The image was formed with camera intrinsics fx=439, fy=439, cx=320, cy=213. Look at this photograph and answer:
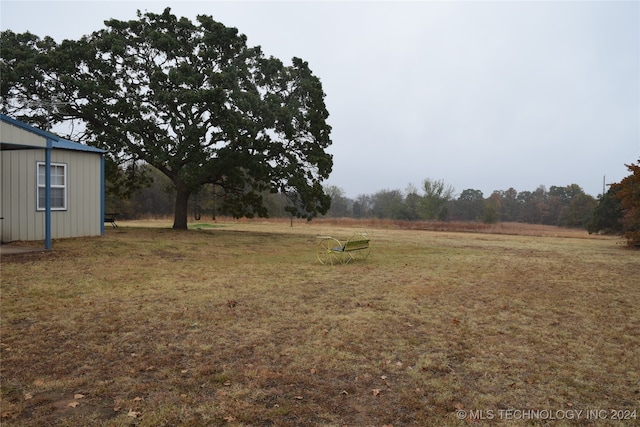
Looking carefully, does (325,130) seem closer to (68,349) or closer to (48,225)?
(48,225)

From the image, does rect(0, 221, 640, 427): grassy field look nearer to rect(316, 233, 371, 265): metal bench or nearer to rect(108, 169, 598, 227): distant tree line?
rect(316, 233, 371, 265): metal bench

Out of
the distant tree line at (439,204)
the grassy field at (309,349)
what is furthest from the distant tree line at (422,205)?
the grassy field at (309,349)

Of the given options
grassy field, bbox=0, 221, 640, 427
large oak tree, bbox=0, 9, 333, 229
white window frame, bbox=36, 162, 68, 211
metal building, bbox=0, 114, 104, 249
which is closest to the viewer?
grassy field, bbox=0, 221, 640, 427

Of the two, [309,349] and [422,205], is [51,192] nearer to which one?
[309,349]

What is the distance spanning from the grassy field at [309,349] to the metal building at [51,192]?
3.81 m

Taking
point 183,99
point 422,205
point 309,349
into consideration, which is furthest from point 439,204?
point 309,349

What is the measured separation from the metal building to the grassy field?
3.81 meters

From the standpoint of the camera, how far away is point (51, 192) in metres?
13.2

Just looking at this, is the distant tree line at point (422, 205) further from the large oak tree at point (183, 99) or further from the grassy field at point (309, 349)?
the grassy field at point (309, 349)

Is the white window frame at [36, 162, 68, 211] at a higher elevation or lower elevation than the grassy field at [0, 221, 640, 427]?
higher

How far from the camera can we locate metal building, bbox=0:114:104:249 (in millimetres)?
12250

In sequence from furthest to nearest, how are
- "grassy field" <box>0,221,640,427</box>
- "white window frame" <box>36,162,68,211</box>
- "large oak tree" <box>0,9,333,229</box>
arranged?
1. "large oak tree" <box>0,9,333,229</box>
2. "white window frame" <box>36,162,68,211</box>
3. "grassy field" <box>0,221,640,427</box>

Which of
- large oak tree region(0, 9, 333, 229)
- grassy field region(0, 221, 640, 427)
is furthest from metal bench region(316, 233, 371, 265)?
large oak tree region(0, 9, 333, 229)

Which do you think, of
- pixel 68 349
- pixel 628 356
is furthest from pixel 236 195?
pixel 628 356
